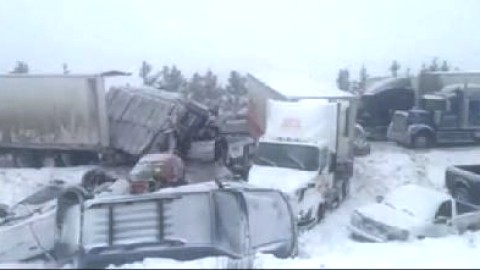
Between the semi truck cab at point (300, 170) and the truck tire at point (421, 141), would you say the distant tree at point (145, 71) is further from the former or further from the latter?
the semi truck cab at point (300, 170)

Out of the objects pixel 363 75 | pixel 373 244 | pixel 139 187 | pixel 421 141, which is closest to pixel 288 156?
pixel 139 187

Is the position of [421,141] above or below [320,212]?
above

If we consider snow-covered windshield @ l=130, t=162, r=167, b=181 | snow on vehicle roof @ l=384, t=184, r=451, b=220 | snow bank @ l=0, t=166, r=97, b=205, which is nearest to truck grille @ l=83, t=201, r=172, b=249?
snow on vehicle roof @ l=384, t=184, r=451, b=220

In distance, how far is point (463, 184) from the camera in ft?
52.9

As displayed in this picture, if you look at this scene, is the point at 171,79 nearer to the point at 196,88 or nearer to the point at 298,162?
the point at 196,88

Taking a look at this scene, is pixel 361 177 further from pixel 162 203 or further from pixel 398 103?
pixel 162 203

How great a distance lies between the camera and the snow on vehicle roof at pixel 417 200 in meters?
13.2

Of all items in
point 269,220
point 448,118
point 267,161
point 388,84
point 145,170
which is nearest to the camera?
point 269,220

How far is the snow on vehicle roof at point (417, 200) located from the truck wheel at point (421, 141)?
820 centimetres

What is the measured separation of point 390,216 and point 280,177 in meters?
2.52

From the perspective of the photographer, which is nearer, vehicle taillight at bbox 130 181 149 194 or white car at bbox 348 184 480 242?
white car at bbox 348 184 480 242

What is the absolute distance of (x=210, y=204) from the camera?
7590 mm

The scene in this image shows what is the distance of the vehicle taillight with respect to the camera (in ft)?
47.9

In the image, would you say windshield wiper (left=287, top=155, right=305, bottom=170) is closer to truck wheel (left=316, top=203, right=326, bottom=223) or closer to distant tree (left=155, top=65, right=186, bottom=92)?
truck wheel (left=316, top=203, right=326, bottom=223)
